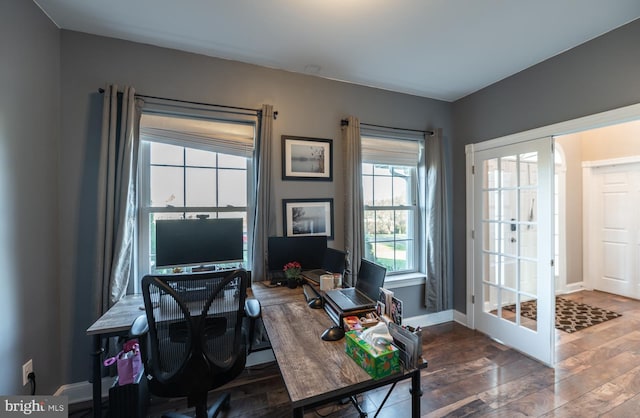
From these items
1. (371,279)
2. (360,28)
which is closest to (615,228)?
(371,279)

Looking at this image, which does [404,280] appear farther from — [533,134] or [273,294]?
[533,134]

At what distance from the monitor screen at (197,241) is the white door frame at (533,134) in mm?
2628

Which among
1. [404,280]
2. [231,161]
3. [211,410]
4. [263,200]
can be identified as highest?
[231,161]

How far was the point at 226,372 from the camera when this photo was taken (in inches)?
57.6

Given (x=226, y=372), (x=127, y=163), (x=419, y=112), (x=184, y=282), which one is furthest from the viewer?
(x=419, y=112)

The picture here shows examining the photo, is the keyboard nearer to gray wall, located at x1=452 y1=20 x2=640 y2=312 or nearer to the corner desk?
the corner desk

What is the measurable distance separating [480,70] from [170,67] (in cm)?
289

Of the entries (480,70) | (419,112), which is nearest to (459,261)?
(419,112)

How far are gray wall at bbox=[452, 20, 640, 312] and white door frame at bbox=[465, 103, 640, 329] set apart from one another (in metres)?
0.06

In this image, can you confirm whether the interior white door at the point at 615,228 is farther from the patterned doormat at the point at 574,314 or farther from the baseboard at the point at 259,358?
the baseboard at the point at 259,358

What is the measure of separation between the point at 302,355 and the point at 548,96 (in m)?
3.04

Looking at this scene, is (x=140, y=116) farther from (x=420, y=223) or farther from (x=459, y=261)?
(x=459, y=261)

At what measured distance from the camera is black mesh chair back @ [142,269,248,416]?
4.33ft

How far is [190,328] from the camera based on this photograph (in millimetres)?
1329
